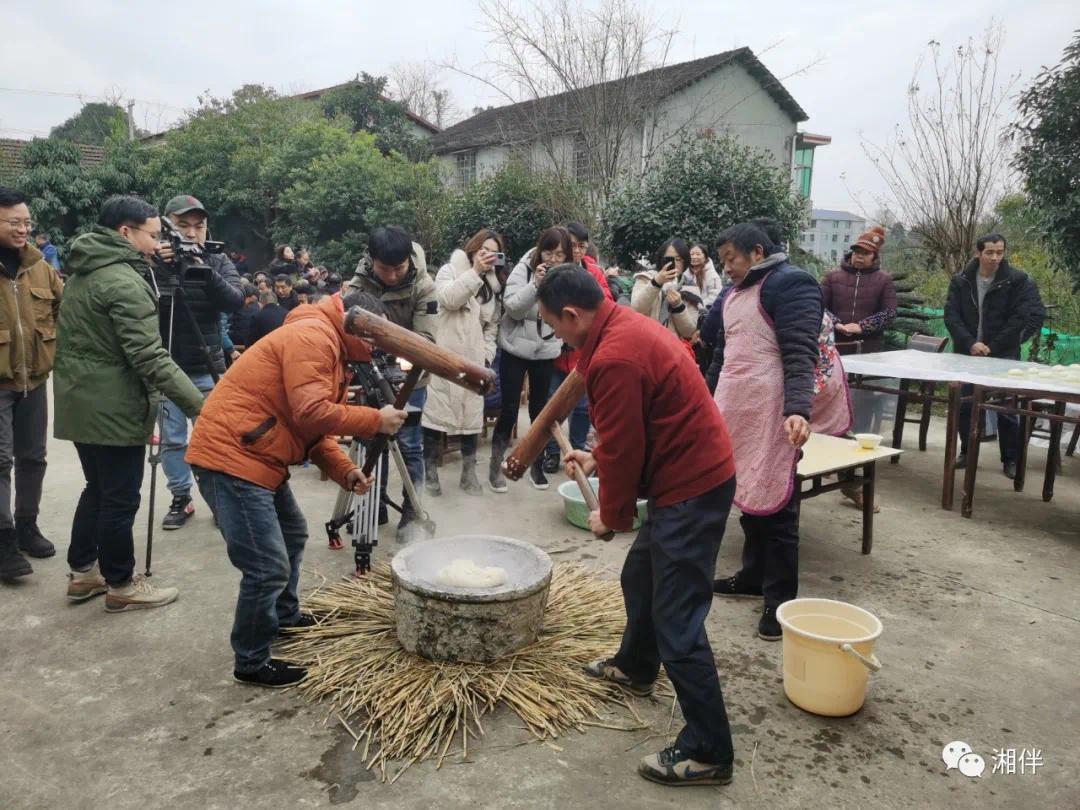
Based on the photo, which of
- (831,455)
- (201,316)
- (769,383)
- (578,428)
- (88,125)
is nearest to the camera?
(769,383)

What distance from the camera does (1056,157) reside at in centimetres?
738

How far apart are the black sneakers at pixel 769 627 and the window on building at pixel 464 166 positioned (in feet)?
64.4

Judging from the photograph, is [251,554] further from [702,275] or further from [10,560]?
[702,275]

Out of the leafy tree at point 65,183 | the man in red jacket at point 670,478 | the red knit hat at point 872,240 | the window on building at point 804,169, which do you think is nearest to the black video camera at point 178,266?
the man in red jacket at point 670,478

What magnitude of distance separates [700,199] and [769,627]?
6.61m

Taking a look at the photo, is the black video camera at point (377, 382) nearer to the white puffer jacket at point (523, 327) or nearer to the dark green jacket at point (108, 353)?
the dark green jacket at point (108, 353)

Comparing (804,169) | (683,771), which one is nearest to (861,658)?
(683,771)

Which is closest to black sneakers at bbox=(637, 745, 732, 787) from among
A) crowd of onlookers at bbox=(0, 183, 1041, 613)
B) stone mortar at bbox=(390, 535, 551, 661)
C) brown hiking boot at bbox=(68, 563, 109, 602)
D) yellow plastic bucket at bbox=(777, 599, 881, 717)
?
yellow plastic bucket at bbox=(777, 599, 881, 717)

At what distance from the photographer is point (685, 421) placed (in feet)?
7.61

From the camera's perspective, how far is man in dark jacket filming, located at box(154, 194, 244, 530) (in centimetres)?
420

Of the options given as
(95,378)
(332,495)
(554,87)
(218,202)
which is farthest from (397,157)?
(95,378)

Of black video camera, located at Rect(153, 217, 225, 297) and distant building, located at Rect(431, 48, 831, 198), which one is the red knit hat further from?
black video camera, located at Rect(153, 217, 225, 297)

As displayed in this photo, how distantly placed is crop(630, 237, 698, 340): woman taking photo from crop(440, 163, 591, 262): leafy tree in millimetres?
6644

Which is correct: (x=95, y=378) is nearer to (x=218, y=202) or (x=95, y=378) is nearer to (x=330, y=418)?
(x=330, y=418)
